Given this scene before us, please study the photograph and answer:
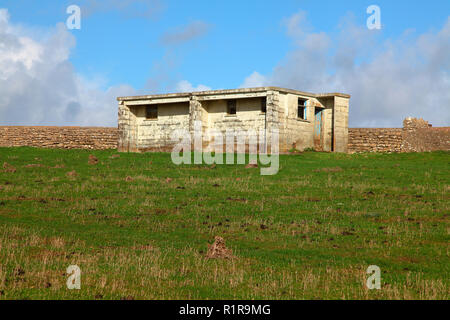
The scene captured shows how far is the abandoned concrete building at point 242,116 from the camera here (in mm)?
46125

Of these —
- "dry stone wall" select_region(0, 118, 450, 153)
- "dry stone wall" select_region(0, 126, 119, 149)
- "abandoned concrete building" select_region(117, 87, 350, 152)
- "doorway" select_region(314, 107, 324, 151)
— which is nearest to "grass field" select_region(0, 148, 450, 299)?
"abandoned concrete building" select_region(117, 87, 350, 152)

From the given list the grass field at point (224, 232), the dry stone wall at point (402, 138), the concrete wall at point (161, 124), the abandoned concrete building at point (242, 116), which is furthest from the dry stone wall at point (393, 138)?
the grass field at point (224, 232)

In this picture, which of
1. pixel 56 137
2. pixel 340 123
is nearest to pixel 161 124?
pixel 340 123

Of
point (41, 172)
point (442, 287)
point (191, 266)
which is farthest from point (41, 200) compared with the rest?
point (442, 287)

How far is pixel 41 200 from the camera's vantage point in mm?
23312

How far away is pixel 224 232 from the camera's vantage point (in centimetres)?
1770

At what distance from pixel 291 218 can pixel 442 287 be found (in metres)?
8.73

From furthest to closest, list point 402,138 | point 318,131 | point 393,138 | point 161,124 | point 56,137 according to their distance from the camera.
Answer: point 56,137 → point 393,138 → point 402,138 → point 161,124 → point 318,131

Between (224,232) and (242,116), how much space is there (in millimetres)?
30613

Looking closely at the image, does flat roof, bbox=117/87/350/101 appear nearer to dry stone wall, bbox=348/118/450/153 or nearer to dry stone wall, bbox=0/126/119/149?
dry stone wall, bbox=348/118/450/153

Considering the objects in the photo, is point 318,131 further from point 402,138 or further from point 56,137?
point 56,137

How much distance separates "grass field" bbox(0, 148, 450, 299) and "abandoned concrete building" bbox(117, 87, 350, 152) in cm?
1225

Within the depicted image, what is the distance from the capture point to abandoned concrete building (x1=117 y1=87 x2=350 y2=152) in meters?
46.1
